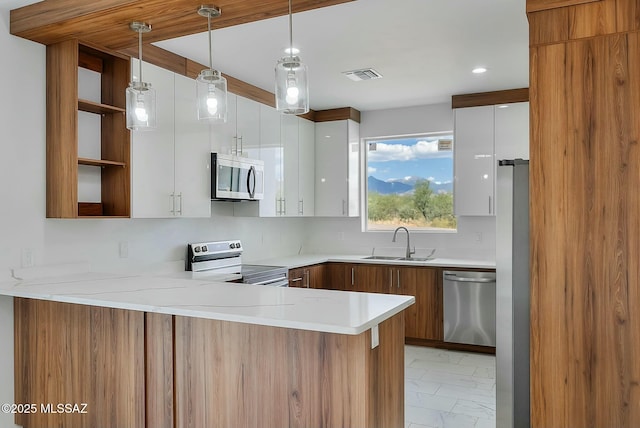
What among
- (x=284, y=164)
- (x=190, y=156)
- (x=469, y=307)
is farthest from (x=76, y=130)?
(x=469, y=307)

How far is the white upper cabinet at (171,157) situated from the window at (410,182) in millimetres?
2519

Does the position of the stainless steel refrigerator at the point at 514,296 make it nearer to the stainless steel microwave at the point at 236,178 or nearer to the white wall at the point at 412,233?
the stainless steel microwave at the point at 236,178

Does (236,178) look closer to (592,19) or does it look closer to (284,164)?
(284,164)

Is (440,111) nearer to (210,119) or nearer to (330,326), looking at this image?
(210,119)

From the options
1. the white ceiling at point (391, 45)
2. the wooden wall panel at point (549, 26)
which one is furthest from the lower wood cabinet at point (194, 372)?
the white ceiling at point (391, 45)

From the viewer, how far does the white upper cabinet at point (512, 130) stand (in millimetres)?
4750

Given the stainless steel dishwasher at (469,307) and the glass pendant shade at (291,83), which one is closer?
the glass pendant shade at (291,83)

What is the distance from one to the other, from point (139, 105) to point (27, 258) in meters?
1.23

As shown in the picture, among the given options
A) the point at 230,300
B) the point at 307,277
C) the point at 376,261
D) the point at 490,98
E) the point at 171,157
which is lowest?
the point at 307,277

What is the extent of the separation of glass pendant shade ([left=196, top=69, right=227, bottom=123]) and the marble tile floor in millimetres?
2267

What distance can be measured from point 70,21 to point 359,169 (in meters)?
3.78

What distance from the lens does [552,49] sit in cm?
223

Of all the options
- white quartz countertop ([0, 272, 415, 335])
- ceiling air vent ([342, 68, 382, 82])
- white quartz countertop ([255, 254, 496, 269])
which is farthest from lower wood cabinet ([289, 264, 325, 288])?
white quartz countertop ([0, 272, 415, 335])

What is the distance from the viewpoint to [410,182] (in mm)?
5711
